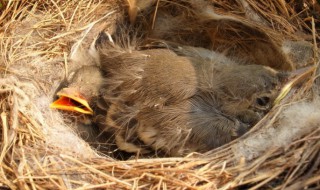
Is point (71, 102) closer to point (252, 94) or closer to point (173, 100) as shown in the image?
point (173, 100)

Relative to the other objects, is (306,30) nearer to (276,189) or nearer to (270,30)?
(270,30)

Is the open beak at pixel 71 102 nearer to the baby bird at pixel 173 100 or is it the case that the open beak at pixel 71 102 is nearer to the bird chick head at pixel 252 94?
the baby bird at pixel 173 100

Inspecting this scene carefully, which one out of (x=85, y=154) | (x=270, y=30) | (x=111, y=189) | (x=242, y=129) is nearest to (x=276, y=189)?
(x=242, y=129)

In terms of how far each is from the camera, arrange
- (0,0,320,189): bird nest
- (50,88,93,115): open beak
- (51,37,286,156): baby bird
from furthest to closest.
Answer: (50,88,93,115): open beak < (51,37,286,156): baby bird < (0,0,320,189): bird nest

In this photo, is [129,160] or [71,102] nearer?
[129,160]

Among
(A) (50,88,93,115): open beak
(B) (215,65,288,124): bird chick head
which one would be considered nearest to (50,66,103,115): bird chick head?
(A) (50,88,93,115): open beak

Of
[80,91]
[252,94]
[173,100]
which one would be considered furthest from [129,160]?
[252,94]

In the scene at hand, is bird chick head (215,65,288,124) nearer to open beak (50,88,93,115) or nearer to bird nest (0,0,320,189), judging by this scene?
bird nest (0,0,320,189)

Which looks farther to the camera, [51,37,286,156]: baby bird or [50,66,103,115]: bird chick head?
[50,66,103,115]: bird chick head
